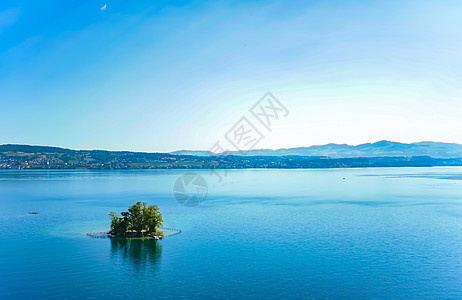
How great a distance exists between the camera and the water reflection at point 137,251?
1901 inches

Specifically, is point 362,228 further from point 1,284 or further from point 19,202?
point 19,202

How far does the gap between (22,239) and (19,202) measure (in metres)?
58.7

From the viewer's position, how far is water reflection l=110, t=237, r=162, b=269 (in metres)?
48.3

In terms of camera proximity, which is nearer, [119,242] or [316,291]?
[316,291]

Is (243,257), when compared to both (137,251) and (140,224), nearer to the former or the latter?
(137,251)

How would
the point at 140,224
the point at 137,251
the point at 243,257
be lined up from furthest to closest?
the point at 140,224
the point at 137,251
the point at 243,257

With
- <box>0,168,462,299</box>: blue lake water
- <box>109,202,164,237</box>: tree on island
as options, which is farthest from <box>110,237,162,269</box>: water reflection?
<box>109,202,164,237</box>: tree on island

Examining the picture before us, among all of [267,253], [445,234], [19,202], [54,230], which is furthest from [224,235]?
[19,202]

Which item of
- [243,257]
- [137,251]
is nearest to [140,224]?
[137,251]

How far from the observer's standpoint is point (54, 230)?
68688mm

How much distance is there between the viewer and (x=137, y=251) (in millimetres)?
53625

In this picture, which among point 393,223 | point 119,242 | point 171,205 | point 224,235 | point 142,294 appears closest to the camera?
point 142,294

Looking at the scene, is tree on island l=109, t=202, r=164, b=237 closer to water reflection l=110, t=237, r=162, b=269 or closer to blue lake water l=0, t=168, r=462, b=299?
water reflection l=110, t=237, r=162, b=269

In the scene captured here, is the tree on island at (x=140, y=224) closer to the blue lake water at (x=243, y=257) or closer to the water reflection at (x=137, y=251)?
the water reflection at (x=137, y=251)
